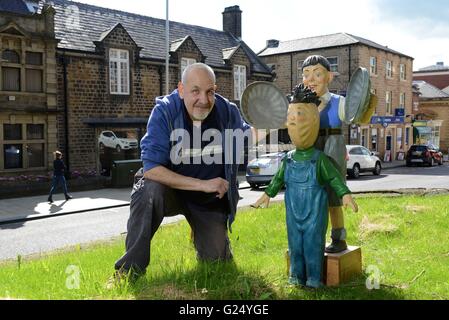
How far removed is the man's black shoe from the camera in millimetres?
4160

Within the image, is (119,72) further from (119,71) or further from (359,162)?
(359,162)

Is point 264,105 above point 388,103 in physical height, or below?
below

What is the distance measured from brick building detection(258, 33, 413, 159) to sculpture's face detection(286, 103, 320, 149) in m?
29.4

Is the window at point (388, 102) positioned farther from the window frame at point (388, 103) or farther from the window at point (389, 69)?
the window at point (389, 69)

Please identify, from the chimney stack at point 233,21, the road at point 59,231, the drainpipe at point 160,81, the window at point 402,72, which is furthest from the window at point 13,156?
the window at point 402,72

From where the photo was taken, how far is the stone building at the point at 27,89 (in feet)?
55.9

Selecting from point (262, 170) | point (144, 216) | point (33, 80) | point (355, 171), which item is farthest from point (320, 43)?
point (144, 216)

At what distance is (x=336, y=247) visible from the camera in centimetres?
419

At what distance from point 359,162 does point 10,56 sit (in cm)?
1552

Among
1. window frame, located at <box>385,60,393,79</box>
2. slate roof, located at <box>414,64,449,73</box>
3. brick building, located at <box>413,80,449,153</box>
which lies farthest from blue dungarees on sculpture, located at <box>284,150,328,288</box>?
slate roof, located at <box>414,64,449,73</box>

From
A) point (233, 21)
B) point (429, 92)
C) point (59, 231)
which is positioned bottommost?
point (59, 231)

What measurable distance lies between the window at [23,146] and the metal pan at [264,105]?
15011 mm

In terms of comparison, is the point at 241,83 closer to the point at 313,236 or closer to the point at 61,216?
the point at 61,216

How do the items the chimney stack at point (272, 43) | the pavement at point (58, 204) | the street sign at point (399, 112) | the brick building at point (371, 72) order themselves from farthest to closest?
1. the chimney stack at point (272, 43)
2. the street sign at point (399, 112)
3. the brick building at point (371, 72)
4. the pavement at point (58, 204)
